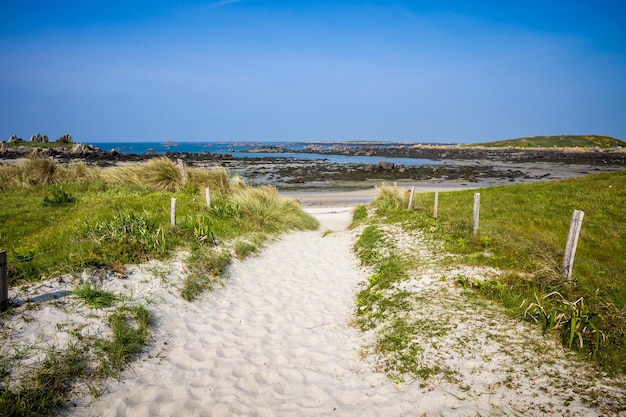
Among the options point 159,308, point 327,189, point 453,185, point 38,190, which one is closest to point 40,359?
point 159,308

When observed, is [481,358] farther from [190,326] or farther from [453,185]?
[453,185]

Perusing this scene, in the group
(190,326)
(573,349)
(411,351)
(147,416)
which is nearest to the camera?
(147,416)

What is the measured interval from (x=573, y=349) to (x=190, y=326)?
558 cm

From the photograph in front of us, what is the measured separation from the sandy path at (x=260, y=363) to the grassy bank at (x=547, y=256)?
1.27 meters

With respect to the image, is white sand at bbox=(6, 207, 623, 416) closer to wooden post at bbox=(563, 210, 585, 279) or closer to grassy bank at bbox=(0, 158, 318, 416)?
grassy bank at bbox=(0, 158, 318, 416)

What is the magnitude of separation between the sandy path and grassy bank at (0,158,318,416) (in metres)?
0.41

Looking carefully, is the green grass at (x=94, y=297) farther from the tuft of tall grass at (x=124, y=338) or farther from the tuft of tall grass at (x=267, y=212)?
the tuft of tall grass at (x=267, y=212)

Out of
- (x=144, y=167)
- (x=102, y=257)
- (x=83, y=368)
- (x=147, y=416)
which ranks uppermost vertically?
(x=144, y=167)

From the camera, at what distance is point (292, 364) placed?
485 cm

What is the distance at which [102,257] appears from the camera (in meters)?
6.53

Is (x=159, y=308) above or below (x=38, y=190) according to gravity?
below

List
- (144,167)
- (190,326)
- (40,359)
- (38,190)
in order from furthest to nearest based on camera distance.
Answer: (144,167)
(38,190)
(190,326)
(40,359)

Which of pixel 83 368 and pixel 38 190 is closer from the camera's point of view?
pixel 83 368

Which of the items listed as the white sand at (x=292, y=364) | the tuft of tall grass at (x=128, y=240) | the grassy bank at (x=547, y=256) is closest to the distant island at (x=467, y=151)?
the tuft of tall grass at (x=128, y=240)
